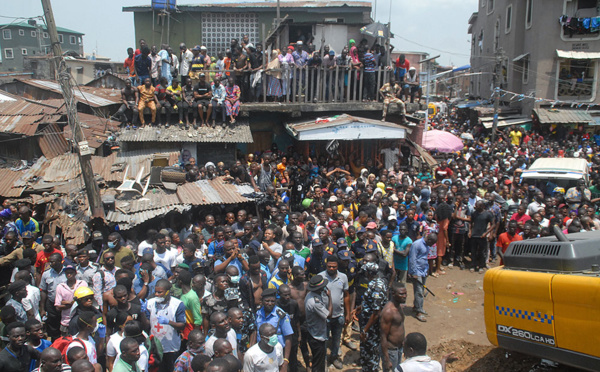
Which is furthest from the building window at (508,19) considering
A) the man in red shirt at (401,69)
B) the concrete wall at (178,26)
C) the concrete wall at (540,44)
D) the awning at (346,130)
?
the awning at (346,130)

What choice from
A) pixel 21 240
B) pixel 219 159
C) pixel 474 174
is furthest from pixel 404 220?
pixel 21 240

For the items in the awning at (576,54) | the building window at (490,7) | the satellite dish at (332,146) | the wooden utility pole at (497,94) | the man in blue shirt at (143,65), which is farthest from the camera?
the building window at (490,7)

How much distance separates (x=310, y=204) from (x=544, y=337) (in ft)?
21.1

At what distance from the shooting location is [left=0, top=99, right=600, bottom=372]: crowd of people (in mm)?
5008

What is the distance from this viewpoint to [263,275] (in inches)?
254

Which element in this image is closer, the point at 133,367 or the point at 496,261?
the point at 133,367

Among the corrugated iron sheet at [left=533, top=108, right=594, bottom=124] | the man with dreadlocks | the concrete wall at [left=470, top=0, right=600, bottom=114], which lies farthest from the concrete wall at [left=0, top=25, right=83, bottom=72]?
the man with dreadlocks

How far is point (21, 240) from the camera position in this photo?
8961 mm

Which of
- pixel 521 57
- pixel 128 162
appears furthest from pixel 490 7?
pixel 128 162

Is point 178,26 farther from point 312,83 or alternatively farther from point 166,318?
point 166,318

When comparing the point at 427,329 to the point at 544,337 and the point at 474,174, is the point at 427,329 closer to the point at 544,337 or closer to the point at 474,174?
the point at 544,337

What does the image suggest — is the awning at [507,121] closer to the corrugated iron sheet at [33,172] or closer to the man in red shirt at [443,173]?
the man in red shirt at [443,173]

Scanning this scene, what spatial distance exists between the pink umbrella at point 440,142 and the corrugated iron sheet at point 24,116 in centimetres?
1277

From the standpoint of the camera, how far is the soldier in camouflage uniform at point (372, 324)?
607 centimetres
